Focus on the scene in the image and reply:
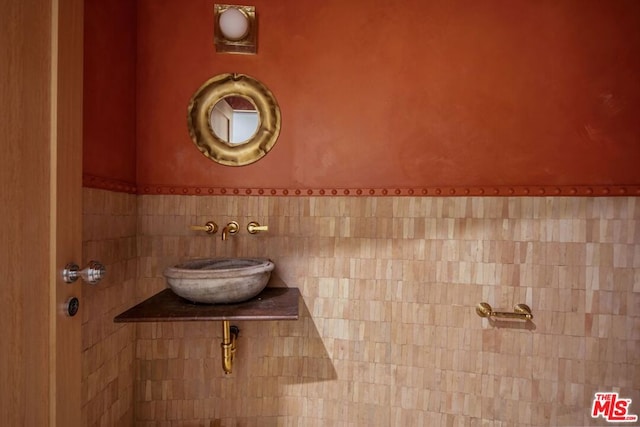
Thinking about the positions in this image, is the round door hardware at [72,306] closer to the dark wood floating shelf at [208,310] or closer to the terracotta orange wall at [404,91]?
the dark wood floating shelf at [208,310]

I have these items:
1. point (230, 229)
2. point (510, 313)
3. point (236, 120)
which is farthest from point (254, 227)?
point (510, 313)

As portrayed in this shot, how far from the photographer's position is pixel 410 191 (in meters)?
1.52

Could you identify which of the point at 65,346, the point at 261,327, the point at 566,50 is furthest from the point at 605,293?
the point at 65,346

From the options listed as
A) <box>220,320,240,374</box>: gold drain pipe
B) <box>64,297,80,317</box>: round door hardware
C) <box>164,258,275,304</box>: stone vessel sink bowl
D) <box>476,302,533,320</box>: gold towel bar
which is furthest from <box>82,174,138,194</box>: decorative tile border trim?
<box>476,302,533,320</box>: gold towel bar

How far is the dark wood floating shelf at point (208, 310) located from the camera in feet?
3.81

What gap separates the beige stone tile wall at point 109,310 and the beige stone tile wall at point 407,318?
7cm

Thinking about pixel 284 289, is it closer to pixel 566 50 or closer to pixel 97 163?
pixel 97 163

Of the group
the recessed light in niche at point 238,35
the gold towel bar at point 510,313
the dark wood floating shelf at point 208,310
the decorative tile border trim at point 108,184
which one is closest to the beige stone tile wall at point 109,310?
the decorative tile border trim at point 108,184

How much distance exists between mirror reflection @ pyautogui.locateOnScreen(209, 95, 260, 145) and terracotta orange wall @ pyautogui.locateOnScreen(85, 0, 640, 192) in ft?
0.46

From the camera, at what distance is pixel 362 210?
60.8 inches

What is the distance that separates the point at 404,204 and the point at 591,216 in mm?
844

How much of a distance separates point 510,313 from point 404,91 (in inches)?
46.3

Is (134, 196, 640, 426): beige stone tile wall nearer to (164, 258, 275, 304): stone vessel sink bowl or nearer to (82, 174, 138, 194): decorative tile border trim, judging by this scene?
(82, 174, 138, 194): decorative tile border trim

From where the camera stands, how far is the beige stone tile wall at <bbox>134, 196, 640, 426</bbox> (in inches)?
55.7
